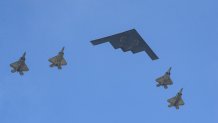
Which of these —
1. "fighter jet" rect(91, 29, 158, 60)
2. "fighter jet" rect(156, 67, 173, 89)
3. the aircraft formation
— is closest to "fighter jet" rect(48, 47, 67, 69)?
the aircraft formation

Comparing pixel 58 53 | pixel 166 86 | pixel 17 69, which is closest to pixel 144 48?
pixel 166 86

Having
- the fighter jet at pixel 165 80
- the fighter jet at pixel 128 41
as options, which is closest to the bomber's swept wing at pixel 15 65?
the fighter jet at pixel 128 41

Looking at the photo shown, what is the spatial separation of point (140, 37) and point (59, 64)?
11.5m

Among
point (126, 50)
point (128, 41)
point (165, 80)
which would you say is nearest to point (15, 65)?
point (126, 50)

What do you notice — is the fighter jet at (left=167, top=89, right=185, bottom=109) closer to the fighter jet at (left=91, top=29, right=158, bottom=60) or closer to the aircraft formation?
the aircraft formation

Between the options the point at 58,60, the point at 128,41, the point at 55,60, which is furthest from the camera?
the point at 128,41

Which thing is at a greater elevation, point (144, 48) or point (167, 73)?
point (144, 48)

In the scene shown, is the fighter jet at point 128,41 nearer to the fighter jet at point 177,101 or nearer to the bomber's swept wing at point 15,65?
the fighter jet at point 177,101

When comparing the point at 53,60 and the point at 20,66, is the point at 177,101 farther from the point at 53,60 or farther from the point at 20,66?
the point at 20,66

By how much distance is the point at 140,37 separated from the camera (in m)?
72.7

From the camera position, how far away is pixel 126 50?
73.2m

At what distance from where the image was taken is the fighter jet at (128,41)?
7256cm

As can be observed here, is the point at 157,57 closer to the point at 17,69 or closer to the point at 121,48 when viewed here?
the point at 121,48

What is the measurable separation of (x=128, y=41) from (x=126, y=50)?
4.36ft
